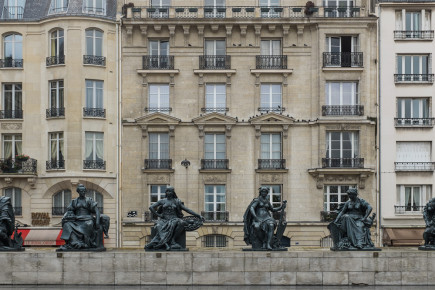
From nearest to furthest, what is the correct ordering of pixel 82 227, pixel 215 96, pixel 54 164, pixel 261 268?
pixel 261 268
pixel 82 227
pixel 54 164
pixel 215 96

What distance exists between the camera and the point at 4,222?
32062 millimetres

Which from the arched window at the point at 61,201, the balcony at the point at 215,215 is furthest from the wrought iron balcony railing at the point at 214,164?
the arched window at the point at 61,201

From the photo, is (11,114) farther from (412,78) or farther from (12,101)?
(412,78)

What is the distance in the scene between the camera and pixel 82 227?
31.9 m

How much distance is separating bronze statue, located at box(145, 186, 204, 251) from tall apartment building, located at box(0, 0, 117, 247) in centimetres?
2139

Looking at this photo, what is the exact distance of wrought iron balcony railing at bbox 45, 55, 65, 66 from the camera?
53.8 m

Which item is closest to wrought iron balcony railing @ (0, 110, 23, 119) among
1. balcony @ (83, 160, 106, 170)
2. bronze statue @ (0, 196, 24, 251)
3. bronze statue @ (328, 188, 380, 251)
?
balcony @ (83, 160, 106, 170)

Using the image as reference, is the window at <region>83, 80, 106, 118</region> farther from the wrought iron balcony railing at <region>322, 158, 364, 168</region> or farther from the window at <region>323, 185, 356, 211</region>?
the window at <region>323, 185, 356, 211</region>

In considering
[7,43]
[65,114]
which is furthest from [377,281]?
[7,43]

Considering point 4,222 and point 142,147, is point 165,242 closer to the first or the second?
point 4,222

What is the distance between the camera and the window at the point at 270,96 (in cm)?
5453

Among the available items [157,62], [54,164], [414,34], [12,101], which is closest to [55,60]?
[12,101]

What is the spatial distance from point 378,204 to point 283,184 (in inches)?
222

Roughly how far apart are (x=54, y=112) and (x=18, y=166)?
375 cm
